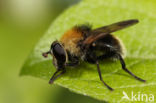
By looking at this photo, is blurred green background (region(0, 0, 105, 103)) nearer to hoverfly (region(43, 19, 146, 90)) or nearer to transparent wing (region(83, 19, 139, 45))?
hoverfly (region(43, 19, 146, 90))

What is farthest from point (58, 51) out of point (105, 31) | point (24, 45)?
point (24, 45)

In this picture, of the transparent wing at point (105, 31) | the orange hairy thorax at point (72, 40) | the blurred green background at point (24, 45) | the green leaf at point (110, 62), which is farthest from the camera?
the blurred green background at point (24, 45)

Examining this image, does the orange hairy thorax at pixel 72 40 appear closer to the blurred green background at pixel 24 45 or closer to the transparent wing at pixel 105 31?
the transparent wing at pixel 105 31

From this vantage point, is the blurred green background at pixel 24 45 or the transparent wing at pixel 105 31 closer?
the transparent wing at pixel 105 31

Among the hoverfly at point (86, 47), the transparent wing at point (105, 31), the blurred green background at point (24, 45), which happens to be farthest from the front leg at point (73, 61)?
the blurred green background at point (24, 45)

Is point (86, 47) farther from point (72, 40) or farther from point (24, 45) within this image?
point (24, 45)

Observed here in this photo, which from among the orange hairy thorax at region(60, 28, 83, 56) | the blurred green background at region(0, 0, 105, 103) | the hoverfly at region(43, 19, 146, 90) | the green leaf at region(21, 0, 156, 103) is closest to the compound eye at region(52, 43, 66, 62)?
the hoverfly at region(43, 19, 146, 90)

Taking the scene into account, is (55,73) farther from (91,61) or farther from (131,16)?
(131,16)
